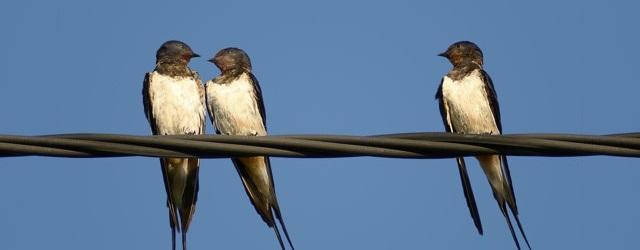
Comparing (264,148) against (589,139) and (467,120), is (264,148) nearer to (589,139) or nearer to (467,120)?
(589,139)

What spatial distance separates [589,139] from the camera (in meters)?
3.28

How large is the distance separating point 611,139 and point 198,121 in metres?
3.36

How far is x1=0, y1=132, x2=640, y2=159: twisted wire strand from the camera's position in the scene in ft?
10.8

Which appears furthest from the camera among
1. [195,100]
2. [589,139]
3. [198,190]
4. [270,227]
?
[195,100]

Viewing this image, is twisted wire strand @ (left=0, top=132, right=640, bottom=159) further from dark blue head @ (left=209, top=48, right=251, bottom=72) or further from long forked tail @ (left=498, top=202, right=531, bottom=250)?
dark blue head @ (left=209, top=48, right=251, bottom=72)

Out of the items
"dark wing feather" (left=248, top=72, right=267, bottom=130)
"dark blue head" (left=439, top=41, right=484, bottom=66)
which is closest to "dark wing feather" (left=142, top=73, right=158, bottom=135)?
"dark wing feather" (left=248, top=72, right=267, bottom=130)

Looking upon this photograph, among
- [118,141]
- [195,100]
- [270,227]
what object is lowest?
[270,227]

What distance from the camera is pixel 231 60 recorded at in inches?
260

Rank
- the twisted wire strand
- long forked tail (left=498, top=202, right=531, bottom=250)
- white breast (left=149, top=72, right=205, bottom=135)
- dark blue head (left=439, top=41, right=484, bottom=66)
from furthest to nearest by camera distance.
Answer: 1. dark blue head (left=439, top=41, right=484, bottom=66)
2. white breast (left=149, top=72, right=205, bottom=135)
3. long forked tail (left=498, top=202, right=531, bottom=250)
4. the twisted wire strand

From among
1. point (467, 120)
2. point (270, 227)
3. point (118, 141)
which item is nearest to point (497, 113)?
point (467, 120)

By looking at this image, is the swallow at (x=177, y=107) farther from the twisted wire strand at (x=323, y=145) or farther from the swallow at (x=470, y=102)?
the twisted wire strand at (x=323, y=145)

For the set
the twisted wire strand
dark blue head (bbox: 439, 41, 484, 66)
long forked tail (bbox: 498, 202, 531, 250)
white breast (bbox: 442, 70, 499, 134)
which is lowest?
long forked tail (bbox: 498, 202, 531, 250)

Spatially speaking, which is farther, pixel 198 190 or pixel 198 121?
pixel 198 121

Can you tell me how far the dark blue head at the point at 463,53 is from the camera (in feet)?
21.2
